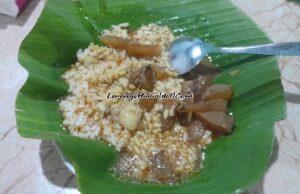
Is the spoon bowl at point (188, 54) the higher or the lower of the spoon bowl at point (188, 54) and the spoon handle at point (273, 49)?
the lower

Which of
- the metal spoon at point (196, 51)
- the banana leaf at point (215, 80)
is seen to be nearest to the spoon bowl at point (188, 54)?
the metal spoon at point (196, 51)

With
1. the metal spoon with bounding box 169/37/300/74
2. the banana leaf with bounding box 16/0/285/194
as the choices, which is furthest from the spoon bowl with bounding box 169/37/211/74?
the banana leaf with bounding box 16/0/285/194

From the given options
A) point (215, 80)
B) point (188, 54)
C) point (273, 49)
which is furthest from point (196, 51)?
point (273, 49)

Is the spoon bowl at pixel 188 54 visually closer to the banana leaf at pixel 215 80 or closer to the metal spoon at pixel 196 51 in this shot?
the metal spoon at pixel 196 51

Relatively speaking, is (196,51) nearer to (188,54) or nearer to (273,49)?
(188,54)

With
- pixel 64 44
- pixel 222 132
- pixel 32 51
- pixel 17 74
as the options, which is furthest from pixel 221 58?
pixel 17 74

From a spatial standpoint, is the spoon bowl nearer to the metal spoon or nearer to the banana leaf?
the metal spoon
